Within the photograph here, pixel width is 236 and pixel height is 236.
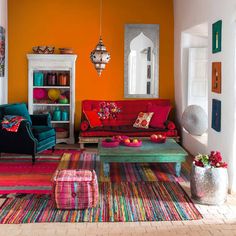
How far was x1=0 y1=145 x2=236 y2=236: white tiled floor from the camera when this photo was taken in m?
4.09

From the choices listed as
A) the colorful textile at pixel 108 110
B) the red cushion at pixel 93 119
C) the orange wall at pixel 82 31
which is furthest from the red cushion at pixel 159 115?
the red cushion at pixel 93 119

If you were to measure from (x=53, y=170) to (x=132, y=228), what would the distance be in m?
2.45

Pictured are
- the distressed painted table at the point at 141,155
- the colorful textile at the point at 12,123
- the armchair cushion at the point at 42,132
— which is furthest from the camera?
the armchair cushion at the point at 42,132

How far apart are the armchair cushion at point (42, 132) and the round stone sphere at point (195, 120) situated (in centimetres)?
236

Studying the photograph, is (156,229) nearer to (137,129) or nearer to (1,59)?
(137,129)

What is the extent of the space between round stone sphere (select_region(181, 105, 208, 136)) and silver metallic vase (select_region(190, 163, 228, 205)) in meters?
2.67

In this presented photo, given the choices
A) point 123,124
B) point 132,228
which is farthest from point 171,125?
point 132,228

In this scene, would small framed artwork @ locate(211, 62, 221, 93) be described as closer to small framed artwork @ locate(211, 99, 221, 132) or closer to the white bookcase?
small framed artwork @ locate(211, 99, 221, 132)

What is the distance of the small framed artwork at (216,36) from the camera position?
5618mm

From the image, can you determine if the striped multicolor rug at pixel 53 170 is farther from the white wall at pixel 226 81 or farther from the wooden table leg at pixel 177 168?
the white wall at pixel 226 81

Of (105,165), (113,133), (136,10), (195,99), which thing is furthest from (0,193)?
(136,10)

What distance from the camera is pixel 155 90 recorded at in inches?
350

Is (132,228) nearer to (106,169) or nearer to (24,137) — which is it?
(106,169)

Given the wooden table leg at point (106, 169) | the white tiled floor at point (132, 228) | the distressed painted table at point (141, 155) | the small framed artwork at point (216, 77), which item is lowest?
the white tiled floor at point (132, 228)
